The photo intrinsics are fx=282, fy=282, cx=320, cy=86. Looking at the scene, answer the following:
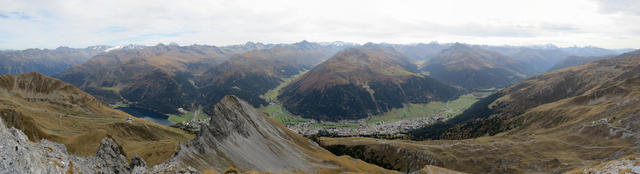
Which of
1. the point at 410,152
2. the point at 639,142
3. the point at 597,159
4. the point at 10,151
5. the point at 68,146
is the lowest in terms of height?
the point at 410,152

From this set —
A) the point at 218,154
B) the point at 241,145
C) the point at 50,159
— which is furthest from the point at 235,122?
the point at 50,159

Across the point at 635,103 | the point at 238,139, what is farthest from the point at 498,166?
the point at 238,139

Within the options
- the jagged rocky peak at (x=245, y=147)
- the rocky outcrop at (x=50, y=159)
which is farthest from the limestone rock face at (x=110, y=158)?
the jagged rocky peak at (x=245, y=147)

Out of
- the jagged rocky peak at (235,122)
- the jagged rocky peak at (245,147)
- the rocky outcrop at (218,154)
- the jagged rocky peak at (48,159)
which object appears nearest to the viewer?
the jagged rocky peak at (48,159)

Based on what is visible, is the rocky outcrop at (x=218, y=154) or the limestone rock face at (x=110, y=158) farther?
the limestone rock face at (x=110, y=158)

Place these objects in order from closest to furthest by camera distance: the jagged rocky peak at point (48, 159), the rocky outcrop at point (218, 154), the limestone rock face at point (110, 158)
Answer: the jagged rocky peak at point (48, 159)
the rocky outcrop at point (218, 154)
the limestone rock face at point (110, 158)

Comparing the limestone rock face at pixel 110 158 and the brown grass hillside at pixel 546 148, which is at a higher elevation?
the limestone rock face at pixel 110 158

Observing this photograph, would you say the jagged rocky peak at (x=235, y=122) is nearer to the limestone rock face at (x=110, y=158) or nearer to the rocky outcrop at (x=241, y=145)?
the rocky outcrop at (x=241, y=145)

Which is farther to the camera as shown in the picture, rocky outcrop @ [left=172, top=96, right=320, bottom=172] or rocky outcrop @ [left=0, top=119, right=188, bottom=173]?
rocky outcrop @ [left=172, top=96, right=320, bottom=172]

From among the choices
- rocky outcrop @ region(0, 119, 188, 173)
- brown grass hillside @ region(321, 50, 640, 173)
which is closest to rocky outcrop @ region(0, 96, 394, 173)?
rocky outcrop @ region(0, 119, 188, 173)

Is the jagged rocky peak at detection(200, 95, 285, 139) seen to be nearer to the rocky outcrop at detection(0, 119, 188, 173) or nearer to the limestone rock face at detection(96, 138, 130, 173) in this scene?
the limestone rock face at detection(96, 138, 130, 173)

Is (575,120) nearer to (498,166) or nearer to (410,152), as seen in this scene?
(498,166)
